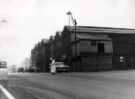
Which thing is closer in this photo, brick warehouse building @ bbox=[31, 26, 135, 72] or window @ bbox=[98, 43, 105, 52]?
brick warehouse building @ bbox=[31, 26, 135, 72]

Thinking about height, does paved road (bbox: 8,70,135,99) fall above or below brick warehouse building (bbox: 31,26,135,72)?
below

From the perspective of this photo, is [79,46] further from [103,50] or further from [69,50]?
[69,50]

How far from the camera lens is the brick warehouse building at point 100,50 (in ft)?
228

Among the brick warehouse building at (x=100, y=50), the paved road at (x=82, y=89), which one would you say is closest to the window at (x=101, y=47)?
the brick warehouse building at (x=100, y=50)

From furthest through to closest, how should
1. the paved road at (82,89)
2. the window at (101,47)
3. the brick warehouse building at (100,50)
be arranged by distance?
the window at (101,47), the brick warehouse building at (100,50), the paved road at (82,89)

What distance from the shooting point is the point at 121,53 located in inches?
2886

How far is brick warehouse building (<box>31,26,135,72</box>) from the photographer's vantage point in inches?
2741

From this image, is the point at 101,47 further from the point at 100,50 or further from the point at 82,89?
the point at 82,89

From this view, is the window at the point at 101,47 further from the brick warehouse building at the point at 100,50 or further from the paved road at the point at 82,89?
the paved road at the point at 82,89

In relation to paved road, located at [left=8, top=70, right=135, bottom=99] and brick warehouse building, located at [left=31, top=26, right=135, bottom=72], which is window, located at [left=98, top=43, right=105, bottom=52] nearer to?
brick warehouse building, located at [left=31, top=26, right=135, bottom=72]

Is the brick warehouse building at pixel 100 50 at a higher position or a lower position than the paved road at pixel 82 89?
higher

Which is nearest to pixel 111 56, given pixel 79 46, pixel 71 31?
pixel 79 46

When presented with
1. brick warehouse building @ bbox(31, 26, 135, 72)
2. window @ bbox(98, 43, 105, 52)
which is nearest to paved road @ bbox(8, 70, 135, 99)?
brick warehouse building @ bbox(31, 26, 135, 72)

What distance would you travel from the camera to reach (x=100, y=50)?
71.5 metres
